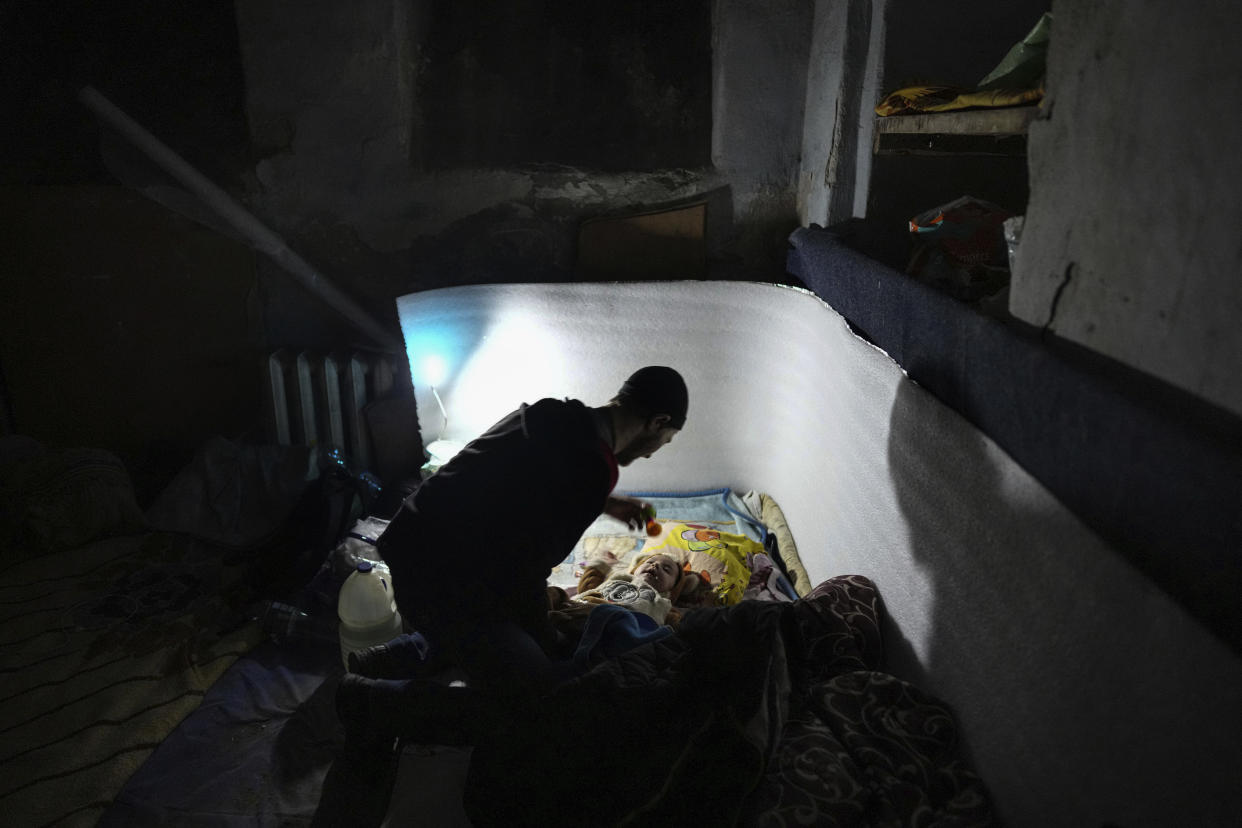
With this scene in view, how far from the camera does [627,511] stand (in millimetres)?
2375

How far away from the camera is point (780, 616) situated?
1.92m

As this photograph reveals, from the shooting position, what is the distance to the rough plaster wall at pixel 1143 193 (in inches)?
44.3

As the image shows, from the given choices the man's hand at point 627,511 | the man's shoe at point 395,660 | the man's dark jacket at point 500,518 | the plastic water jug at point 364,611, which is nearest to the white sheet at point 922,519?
the man's hand at point 627,511

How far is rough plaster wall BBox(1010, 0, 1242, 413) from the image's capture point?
112 centimetres

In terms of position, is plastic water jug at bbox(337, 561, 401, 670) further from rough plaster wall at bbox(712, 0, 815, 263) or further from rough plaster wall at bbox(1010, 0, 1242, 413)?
rough plaster wall at bbox(712, 0, 815, 263)

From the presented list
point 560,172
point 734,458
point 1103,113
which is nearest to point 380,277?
point 560,172

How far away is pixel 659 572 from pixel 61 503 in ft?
7.87

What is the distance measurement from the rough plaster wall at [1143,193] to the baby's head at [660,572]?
1302 mm

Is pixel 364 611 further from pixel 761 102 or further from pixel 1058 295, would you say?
pixel 761 102

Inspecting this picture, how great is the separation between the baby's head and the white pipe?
1.78 meters

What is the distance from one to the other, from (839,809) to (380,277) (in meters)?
2.94

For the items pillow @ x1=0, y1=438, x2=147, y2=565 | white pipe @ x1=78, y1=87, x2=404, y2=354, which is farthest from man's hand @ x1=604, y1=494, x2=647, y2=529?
pillow @ x1=0, y1=438, x2=147, y2=565

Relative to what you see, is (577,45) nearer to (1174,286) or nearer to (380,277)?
(380,277)

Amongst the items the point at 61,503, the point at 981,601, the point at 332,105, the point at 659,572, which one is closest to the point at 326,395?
the point at 61,503
